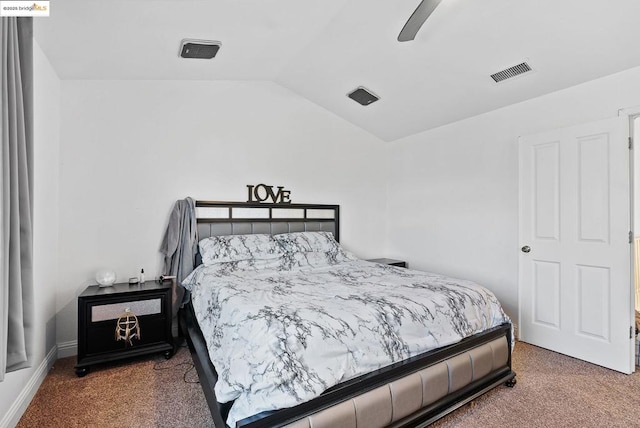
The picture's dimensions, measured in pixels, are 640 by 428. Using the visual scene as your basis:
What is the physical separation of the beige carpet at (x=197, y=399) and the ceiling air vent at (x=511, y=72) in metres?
2.51

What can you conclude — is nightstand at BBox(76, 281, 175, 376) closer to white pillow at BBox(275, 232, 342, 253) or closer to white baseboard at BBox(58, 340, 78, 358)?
white baseboard at BBox(58, 340, 78, 358)

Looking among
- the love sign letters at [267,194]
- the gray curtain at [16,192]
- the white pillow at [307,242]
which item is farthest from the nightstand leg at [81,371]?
the love sign letters at [267,194]

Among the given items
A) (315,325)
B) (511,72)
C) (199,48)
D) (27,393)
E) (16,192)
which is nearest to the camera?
(16,192)

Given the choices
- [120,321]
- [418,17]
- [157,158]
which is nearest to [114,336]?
[120,321]

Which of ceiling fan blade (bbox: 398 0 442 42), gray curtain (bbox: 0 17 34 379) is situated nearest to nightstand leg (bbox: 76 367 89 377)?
gray curtain (bbox: 0 17 34 379)

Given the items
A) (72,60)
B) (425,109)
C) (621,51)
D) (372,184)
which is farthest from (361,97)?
(72,60)

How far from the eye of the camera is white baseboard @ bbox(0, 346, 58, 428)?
1842mm

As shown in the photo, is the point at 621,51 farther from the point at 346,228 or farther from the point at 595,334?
the point at 346,228

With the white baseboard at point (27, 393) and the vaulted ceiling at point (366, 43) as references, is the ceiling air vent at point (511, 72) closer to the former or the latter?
the vaulted ceiling at point (366, 43)

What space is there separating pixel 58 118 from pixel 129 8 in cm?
141

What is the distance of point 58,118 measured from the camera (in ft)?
9.28

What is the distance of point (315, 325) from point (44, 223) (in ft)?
7.64

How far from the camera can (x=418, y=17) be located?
5.82ft

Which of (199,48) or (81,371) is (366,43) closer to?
(199,48)
